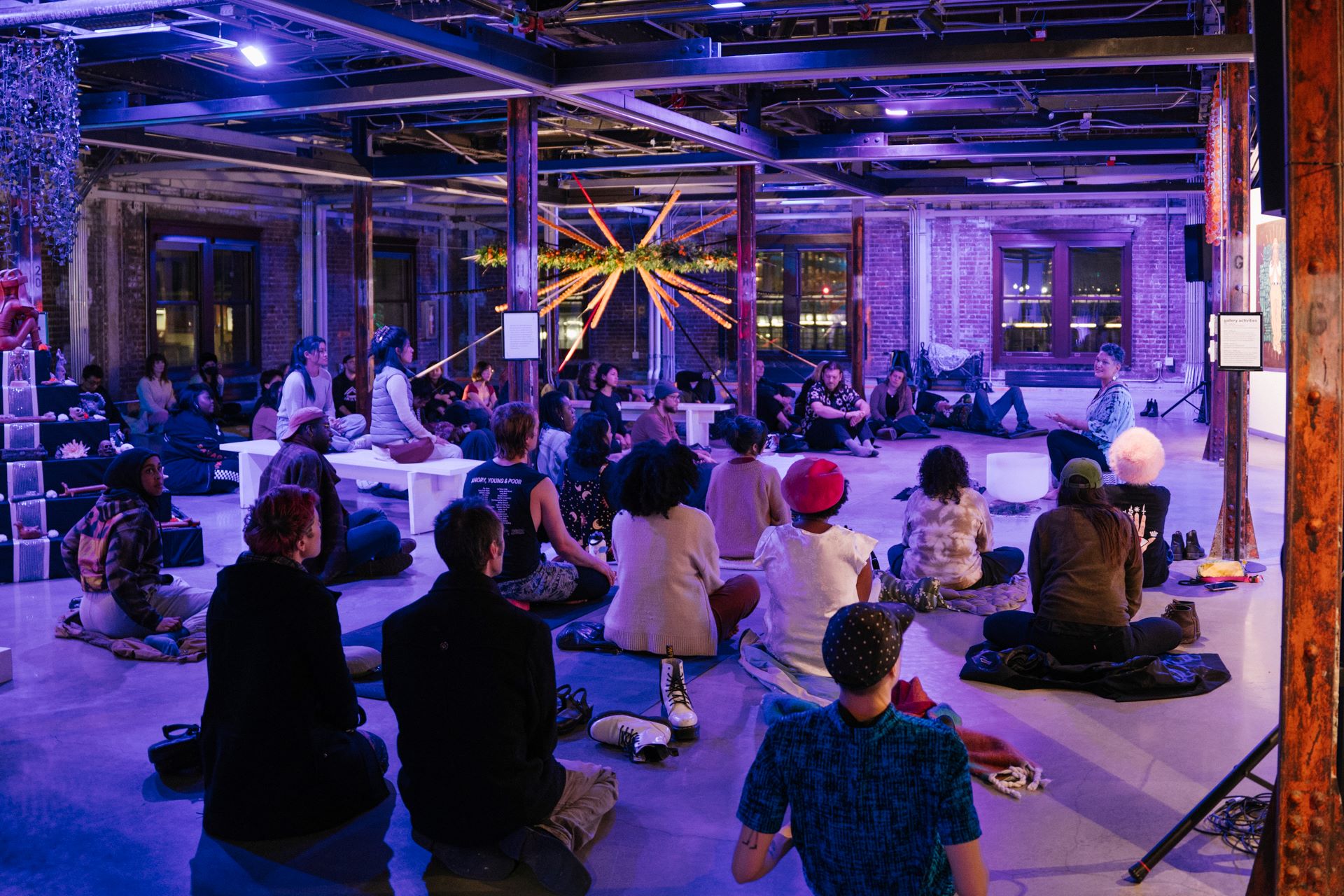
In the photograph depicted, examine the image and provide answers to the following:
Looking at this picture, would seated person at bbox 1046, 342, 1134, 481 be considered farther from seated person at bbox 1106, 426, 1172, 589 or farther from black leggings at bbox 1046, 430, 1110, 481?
seated person at bbox 1106, 426, 1172, 589

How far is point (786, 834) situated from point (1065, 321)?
17772 mm

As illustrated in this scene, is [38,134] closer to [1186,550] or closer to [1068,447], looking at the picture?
[1068,447]

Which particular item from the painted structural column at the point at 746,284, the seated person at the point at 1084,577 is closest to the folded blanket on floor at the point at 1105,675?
the seated person at the point at 1084,577

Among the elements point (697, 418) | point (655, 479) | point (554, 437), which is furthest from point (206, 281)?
point (655, 479)

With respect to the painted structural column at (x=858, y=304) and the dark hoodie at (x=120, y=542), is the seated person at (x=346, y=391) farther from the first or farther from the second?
the dark hoodie at (x=120, y=542)

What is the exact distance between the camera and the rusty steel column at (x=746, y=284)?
12.5 meters

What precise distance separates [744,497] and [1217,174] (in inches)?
139

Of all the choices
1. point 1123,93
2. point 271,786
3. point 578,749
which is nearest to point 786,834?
→ point 271,786

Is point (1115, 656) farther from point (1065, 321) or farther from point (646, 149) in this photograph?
point (1065, 321)

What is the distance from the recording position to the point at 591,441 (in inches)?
280

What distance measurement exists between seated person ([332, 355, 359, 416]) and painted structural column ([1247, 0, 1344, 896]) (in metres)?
11.9

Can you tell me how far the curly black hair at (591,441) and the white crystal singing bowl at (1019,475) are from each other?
3.59 metres

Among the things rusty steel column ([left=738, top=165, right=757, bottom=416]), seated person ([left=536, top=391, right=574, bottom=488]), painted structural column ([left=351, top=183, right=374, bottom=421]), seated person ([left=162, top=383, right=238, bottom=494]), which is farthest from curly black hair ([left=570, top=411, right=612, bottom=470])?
painted structural column ([left=351, top=183, right=374, bottom=421])

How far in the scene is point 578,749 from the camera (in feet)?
14.8
